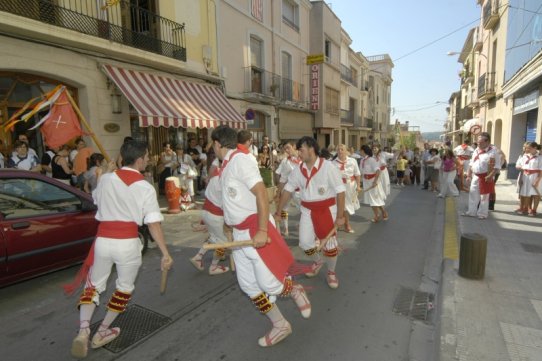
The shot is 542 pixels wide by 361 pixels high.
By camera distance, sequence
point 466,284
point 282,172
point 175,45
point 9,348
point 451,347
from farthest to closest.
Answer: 1. point 175,45
2. point 282,172
3. point 466,284
4. point 9,348
5. point 451,347

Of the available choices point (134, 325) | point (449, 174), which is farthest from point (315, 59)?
point (134, 325)

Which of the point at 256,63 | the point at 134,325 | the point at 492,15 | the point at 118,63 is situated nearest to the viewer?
the point at 134,325

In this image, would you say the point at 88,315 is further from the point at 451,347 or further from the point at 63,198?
the point at 451,347

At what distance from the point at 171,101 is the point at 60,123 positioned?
14.6ft

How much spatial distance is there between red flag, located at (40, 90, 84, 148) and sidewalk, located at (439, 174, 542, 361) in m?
6.13

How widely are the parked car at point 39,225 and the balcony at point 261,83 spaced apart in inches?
428

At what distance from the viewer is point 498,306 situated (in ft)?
11.3

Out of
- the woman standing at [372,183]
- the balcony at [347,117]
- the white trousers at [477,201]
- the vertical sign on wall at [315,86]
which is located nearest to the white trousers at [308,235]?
the woman standing at [372,183]

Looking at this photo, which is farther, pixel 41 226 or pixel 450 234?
pixel 450 234

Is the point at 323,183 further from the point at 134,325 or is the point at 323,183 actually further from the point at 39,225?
the point at 39,225

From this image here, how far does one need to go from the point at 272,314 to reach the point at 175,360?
0.89 metres

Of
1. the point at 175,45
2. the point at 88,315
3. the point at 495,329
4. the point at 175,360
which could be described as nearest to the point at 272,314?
the point at 175,360

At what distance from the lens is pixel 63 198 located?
4.39m

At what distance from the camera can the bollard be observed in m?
4.07
